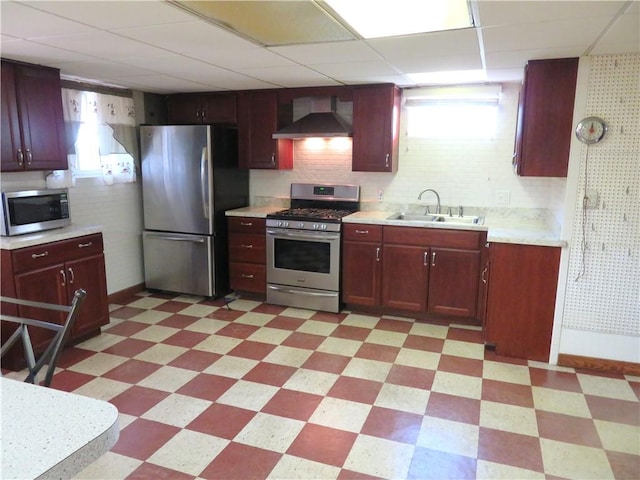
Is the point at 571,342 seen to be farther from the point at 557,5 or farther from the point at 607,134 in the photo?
the point at 557,5

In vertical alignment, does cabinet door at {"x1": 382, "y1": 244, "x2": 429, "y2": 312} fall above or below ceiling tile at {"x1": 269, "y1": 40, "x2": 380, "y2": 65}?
below

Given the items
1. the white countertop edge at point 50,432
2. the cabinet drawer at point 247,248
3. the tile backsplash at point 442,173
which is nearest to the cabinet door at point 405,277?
the tile backsplash at point 442,173

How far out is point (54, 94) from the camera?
354cm

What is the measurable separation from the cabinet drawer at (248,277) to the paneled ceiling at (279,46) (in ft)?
5.92

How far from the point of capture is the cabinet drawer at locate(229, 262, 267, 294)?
4.64 m

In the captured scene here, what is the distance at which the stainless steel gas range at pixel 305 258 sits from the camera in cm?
429

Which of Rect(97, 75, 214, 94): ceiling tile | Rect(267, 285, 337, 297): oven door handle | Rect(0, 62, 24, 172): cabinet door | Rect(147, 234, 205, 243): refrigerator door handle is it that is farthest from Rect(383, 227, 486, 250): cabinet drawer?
Rect(0, 62, 24, 172): cabinet door

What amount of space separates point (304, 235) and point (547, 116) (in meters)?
2.21

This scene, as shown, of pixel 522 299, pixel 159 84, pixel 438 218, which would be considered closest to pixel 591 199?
pixel 522 299

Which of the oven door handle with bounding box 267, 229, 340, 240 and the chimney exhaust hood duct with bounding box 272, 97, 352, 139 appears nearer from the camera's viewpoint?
the oven door handle with bounding box 267, 229, 340, 240

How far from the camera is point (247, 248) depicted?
4660 mm

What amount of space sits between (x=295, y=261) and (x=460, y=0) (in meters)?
2.88

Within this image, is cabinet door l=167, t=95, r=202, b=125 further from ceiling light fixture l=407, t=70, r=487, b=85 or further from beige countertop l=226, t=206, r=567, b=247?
ceiling light fixture l=407, t=70, r=487, b=85

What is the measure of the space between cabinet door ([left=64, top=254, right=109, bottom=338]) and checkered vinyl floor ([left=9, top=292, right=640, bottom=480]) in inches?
6.1
